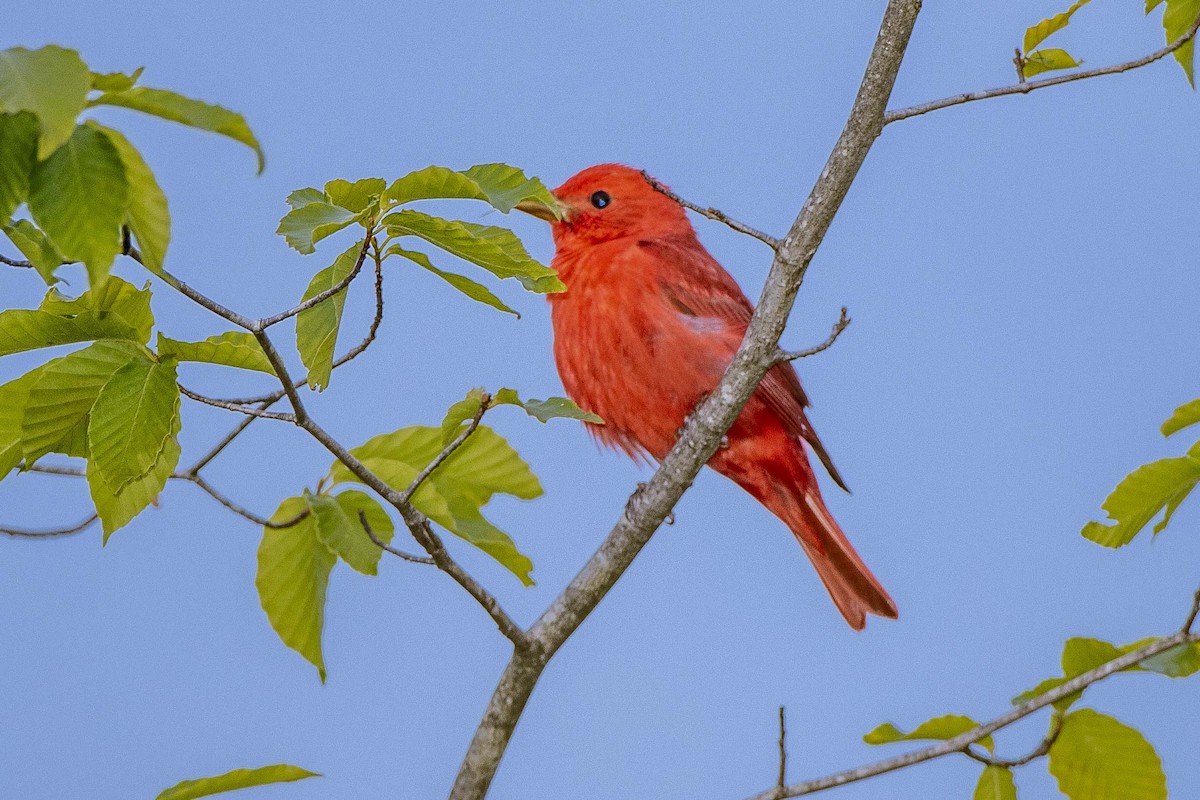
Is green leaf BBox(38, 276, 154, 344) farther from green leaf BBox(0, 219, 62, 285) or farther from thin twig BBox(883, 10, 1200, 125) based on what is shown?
thin twig BBox(883, 10, 1200, 125)

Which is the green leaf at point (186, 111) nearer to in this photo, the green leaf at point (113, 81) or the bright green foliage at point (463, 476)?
the green leaf at point (113, 81)

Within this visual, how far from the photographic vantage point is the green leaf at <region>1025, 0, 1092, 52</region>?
2.26m

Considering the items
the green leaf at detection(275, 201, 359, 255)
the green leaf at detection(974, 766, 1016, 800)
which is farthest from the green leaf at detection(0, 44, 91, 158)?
the green leaf at detection(974, 766, 1016, 800)

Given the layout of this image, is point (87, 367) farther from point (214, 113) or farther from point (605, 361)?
point (605, 361)

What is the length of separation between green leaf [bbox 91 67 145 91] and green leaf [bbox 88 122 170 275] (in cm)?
5

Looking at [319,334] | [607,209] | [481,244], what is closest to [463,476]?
[319,334]

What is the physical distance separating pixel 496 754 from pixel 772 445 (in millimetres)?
1245

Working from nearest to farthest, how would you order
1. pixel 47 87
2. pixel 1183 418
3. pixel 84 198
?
pixel 47 87 → pixel 84 198 → pixel 1183 418

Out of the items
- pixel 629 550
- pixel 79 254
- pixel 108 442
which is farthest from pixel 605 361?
pixel 79 254

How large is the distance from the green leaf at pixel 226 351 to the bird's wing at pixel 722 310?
151 centimetres

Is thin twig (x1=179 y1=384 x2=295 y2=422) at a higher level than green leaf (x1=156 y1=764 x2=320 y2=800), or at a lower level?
higher

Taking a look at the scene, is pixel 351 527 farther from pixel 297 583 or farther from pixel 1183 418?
pixel 1183 418

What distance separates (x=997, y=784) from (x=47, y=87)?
1.61 metres

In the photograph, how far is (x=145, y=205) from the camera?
1.45 m
